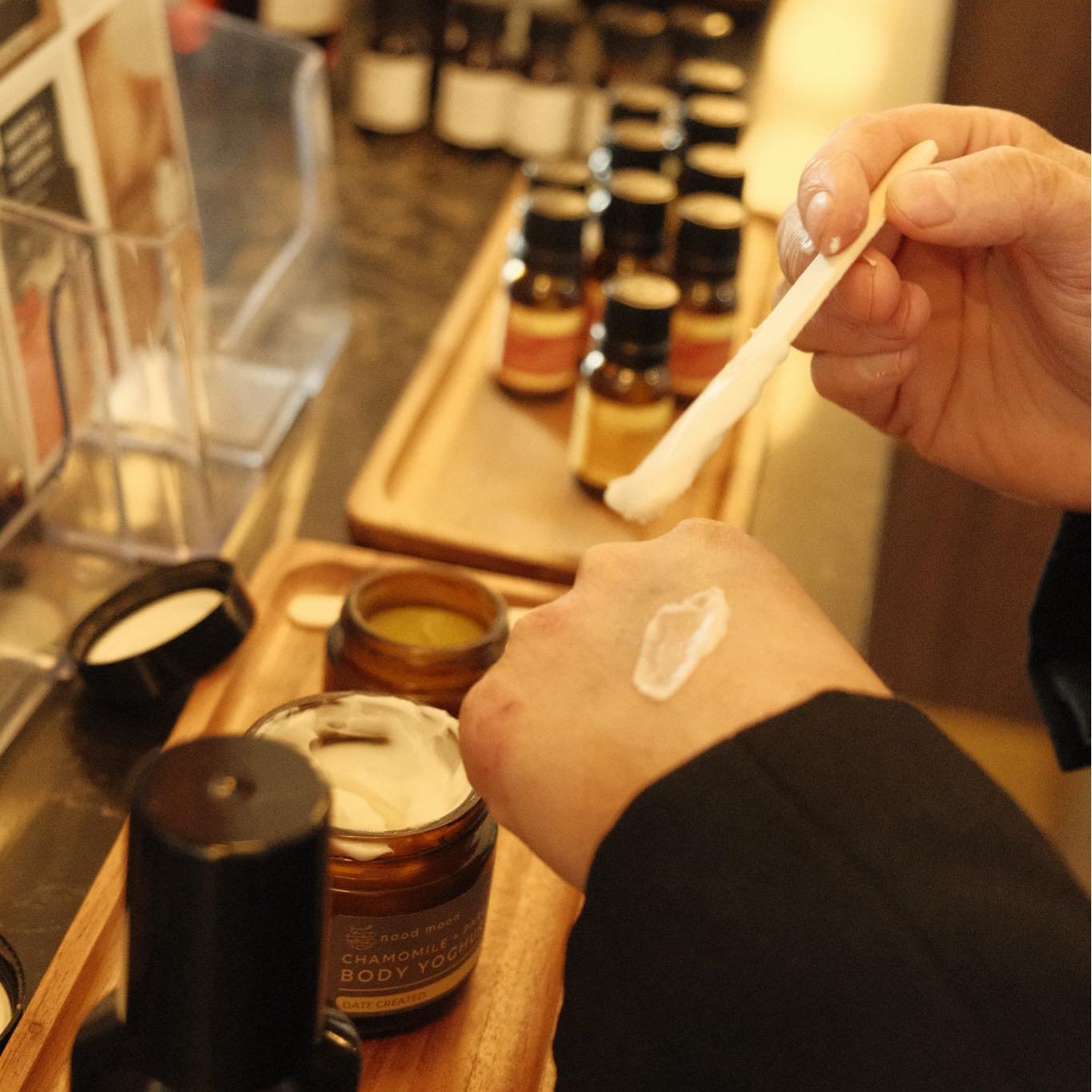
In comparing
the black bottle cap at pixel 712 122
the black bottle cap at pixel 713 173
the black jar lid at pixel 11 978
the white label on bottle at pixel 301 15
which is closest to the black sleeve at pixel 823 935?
the black jar lid at pixel 11 978

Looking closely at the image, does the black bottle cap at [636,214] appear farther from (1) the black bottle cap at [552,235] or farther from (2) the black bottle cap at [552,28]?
(2) the black bottle cap at [552,28]

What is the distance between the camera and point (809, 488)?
1011 millimetres

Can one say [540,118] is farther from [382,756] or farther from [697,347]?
[382,756]

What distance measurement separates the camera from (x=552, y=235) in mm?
1025

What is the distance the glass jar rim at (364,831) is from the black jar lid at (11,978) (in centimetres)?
13

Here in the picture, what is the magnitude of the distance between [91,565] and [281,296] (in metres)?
0.38

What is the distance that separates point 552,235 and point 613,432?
177 mm

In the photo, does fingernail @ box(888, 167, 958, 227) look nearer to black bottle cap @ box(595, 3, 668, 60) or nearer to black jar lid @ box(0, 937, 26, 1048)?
black jar lid @ box(0, 937, 26, 1048)

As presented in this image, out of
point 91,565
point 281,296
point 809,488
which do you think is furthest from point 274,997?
point 281,296

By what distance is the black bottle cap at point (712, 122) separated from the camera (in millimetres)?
1198

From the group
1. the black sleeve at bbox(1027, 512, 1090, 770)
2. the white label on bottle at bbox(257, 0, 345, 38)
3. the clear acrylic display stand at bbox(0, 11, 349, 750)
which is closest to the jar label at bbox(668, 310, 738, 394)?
the clear acrylic display stand at bbox(0, 11, 349, 750)

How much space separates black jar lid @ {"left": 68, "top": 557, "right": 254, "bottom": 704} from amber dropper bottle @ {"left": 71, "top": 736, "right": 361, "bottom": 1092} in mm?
337

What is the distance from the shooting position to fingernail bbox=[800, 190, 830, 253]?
22.5 inches

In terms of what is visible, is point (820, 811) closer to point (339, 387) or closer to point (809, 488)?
point (809, 488)
